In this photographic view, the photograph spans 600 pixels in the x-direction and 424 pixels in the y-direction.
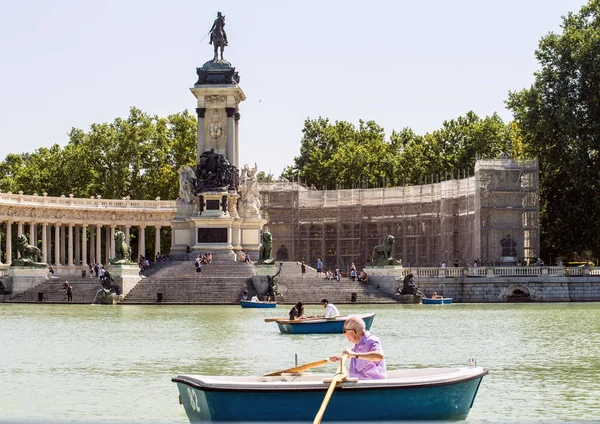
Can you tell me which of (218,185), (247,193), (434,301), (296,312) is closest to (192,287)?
(434,301)

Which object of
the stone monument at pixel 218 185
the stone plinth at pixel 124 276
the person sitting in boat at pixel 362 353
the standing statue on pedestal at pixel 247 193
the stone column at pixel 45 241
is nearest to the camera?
the person sitting in boat at pixel 362 353

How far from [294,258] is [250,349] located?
177 feet

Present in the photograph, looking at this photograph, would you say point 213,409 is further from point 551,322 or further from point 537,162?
point 537,162

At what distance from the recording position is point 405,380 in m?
16.7

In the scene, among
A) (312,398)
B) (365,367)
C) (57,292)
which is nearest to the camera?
(312,398)

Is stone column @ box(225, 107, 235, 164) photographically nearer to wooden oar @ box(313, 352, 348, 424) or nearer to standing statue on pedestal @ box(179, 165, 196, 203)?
standing statue on pedestal @ box(179, 165, 196, 203)

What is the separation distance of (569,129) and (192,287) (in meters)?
26.7

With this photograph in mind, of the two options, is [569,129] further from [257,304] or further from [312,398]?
[312,398]

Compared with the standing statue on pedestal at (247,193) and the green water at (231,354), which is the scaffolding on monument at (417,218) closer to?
the standing statue on pedestal at (247,193)

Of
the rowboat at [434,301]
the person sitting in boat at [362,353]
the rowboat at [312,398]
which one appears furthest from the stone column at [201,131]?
the person sitting in boat at [362,353]

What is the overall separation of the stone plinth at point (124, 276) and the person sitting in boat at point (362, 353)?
4427 cm

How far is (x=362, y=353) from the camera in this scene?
16484 millimetres

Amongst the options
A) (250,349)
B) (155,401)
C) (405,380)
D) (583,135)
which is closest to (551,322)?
(250,349)

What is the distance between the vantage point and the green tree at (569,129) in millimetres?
72188
